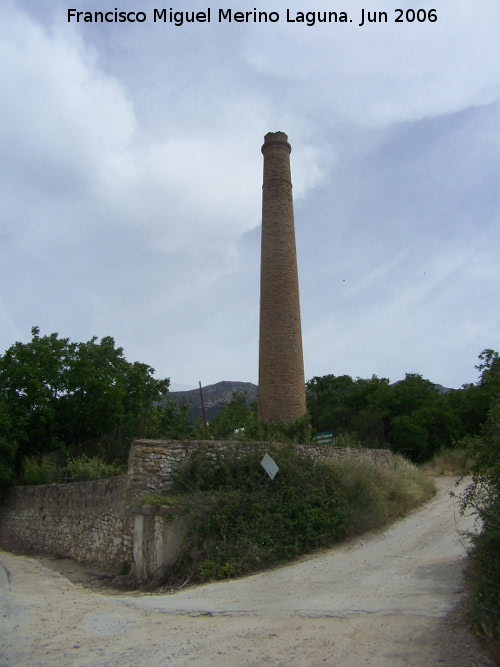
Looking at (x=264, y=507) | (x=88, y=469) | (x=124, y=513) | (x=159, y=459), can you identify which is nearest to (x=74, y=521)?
(x=88, y=469)

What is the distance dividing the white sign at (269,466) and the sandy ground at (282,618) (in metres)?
1.77

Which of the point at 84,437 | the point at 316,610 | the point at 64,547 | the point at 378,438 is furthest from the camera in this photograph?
the point at 84,437

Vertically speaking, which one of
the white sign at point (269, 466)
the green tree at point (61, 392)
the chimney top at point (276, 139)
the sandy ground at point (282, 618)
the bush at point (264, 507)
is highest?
the chimney top at point (276, 139)

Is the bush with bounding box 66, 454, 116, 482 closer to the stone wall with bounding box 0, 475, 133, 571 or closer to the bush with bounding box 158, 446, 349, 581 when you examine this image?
the stone wall with bounding box 0, 475, 133, 571

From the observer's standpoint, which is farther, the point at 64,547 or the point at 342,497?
Result: the point at 64,547

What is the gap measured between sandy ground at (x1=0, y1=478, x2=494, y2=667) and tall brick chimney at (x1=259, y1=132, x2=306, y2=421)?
11.4 metres

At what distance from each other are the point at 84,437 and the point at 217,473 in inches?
562

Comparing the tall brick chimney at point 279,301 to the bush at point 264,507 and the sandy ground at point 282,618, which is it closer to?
the bush at point 264,507

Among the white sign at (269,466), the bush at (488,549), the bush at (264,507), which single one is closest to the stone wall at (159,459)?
the bush at (264,507)

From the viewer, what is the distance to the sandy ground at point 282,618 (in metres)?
5.16

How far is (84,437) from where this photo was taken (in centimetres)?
2347

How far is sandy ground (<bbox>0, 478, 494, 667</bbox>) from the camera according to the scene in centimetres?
516

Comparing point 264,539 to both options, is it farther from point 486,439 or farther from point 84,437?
point 84,437

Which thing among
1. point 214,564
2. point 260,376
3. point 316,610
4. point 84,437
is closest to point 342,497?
point 214,564
